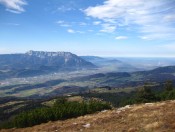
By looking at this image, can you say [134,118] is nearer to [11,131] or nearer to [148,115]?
[148,115]

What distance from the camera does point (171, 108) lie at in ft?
150

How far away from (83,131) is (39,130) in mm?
10003

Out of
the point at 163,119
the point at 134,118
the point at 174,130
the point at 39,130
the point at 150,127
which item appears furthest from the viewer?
the point at 39,130

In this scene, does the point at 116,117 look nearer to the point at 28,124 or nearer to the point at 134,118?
the point at 134,118

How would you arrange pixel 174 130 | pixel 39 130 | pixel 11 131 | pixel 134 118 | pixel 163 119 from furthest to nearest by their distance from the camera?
1. pixel 11 131
2. pixel 39 130
3. pixel 134 118
4. pixel 163 119
5. pixel 174 130

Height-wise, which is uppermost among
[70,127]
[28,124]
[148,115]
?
[148,115]

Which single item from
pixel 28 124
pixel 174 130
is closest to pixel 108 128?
pixel 174 130

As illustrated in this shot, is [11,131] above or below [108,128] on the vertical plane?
below

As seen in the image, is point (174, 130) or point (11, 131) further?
point (11, 131)

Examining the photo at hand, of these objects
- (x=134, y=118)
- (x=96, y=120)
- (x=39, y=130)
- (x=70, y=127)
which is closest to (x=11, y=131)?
(x=39, y=130)

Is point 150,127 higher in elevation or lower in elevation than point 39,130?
higher

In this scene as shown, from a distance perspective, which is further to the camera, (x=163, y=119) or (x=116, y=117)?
(x=116, y=117)

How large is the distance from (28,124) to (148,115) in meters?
28.1

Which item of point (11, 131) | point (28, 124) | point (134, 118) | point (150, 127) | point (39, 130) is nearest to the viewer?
point (150, 127)
